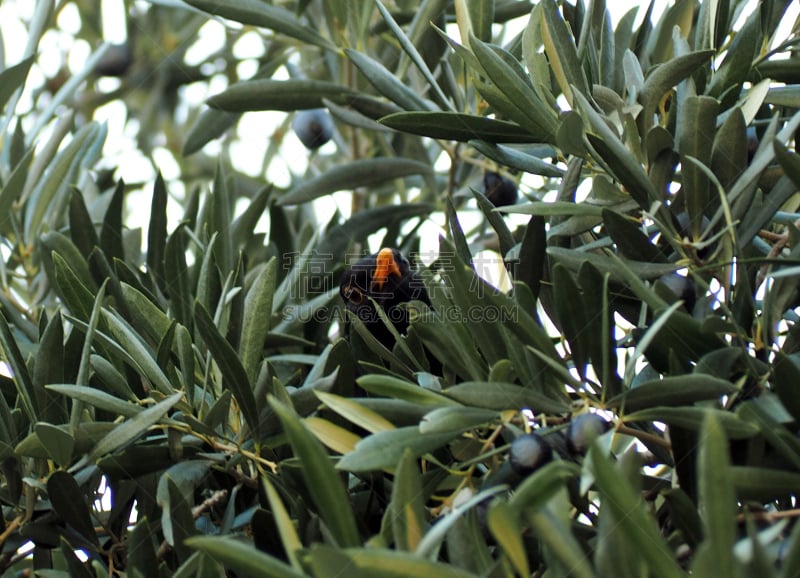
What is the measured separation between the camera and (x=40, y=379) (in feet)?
3.48

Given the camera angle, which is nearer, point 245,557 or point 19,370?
point 245,557

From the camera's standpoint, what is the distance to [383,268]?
152cm

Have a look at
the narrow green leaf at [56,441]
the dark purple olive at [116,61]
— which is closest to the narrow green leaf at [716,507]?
the narrow green leaf at [56,441]

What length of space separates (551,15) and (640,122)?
15 centimetres

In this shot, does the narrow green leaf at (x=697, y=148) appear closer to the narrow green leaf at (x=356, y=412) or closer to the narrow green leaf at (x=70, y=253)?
the narrow green leaf at (x=356, y=412)

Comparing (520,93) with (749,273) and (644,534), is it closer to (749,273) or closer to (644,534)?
(749,273)

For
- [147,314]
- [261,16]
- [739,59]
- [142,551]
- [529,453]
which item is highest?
[261,16]

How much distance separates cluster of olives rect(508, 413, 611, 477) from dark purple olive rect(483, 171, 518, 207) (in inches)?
39.1

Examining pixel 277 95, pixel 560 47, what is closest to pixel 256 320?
pixel 560 47

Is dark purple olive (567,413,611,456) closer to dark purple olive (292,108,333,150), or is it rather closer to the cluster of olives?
the cluster of olives

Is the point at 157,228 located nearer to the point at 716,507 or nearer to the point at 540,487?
the point at 540,487

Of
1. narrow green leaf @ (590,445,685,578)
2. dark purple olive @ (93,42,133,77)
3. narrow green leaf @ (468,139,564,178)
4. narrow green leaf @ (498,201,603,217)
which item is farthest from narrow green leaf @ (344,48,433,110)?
dark purple olive @ (93,42,133,77)

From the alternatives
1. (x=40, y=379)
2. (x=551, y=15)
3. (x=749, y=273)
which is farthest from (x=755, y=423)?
(x=40, y=379)

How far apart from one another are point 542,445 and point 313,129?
1373 millimetres
